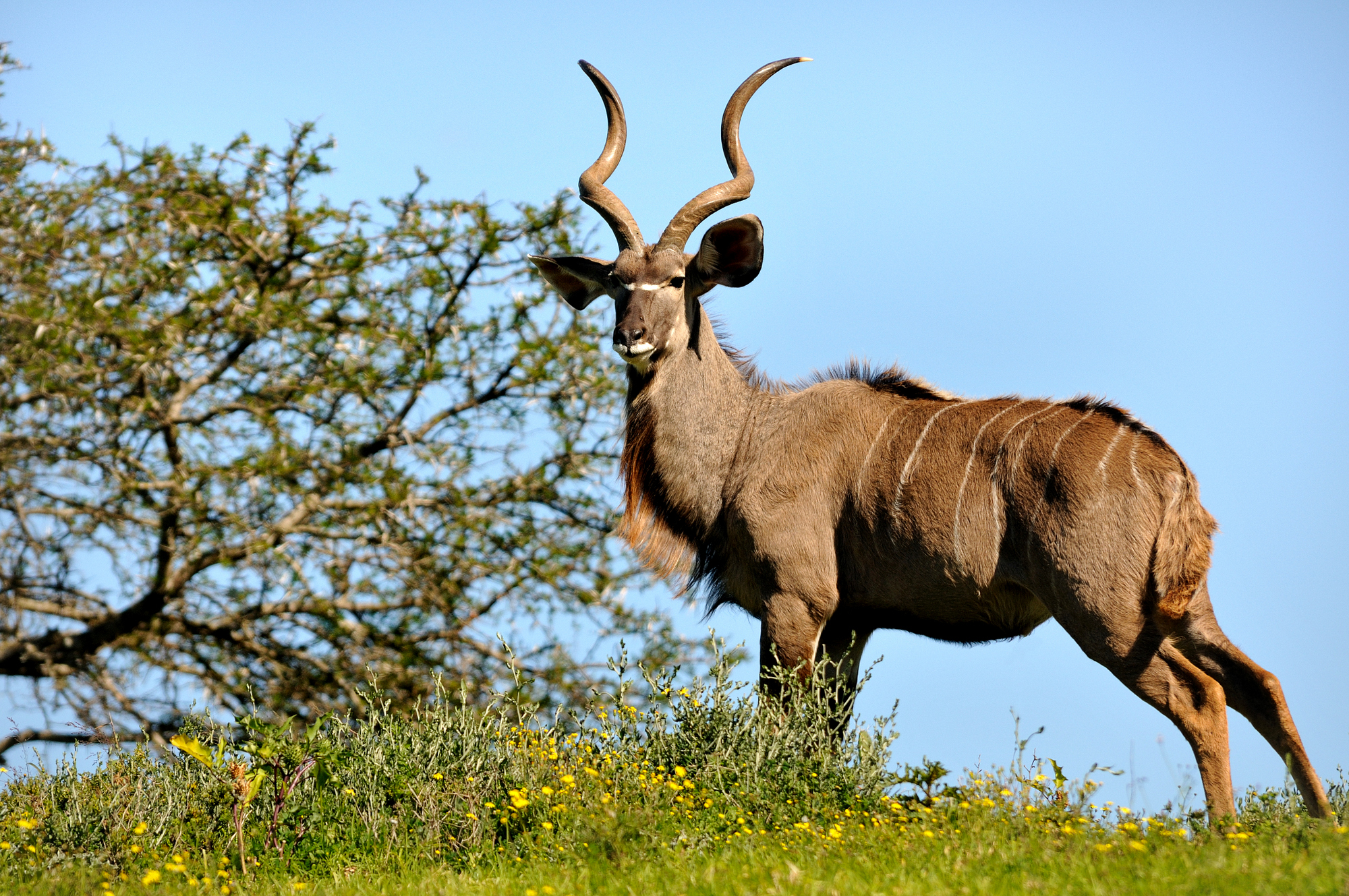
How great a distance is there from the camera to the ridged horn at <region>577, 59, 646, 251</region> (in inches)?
256

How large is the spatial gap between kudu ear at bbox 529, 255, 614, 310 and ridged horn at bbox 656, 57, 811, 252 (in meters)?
0.38

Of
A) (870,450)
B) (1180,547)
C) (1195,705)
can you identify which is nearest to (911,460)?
(870,450)

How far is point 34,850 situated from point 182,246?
25.8 feet

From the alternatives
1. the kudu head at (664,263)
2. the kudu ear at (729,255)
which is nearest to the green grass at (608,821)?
the kudu head at (664,263)

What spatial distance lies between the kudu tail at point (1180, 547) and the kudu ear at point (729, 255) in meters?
2.43

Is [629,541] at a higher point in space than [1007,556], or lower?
higher

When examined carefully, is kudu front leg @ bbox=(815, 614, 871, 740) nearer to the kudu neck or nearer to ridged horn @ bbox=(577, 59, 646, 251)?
the kudu neck

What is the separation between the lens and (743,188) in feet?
22.0

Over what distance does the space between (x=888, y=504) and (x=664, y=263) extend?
1.71 m

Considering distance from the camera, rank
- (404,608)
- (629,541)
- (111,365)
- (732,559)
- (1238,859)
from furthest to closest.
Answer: (404,608) < (111,365) < (629,541) < (732,559) < (1238,859)

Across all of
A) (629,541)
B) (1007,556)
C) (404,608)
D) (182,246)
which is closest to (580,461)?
(404,608)

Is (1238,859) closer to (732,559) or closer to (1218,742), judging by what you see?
(1218,742)

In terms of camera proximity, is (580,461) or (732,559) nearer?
(732,559)

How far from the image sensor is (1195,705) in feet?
16.4
